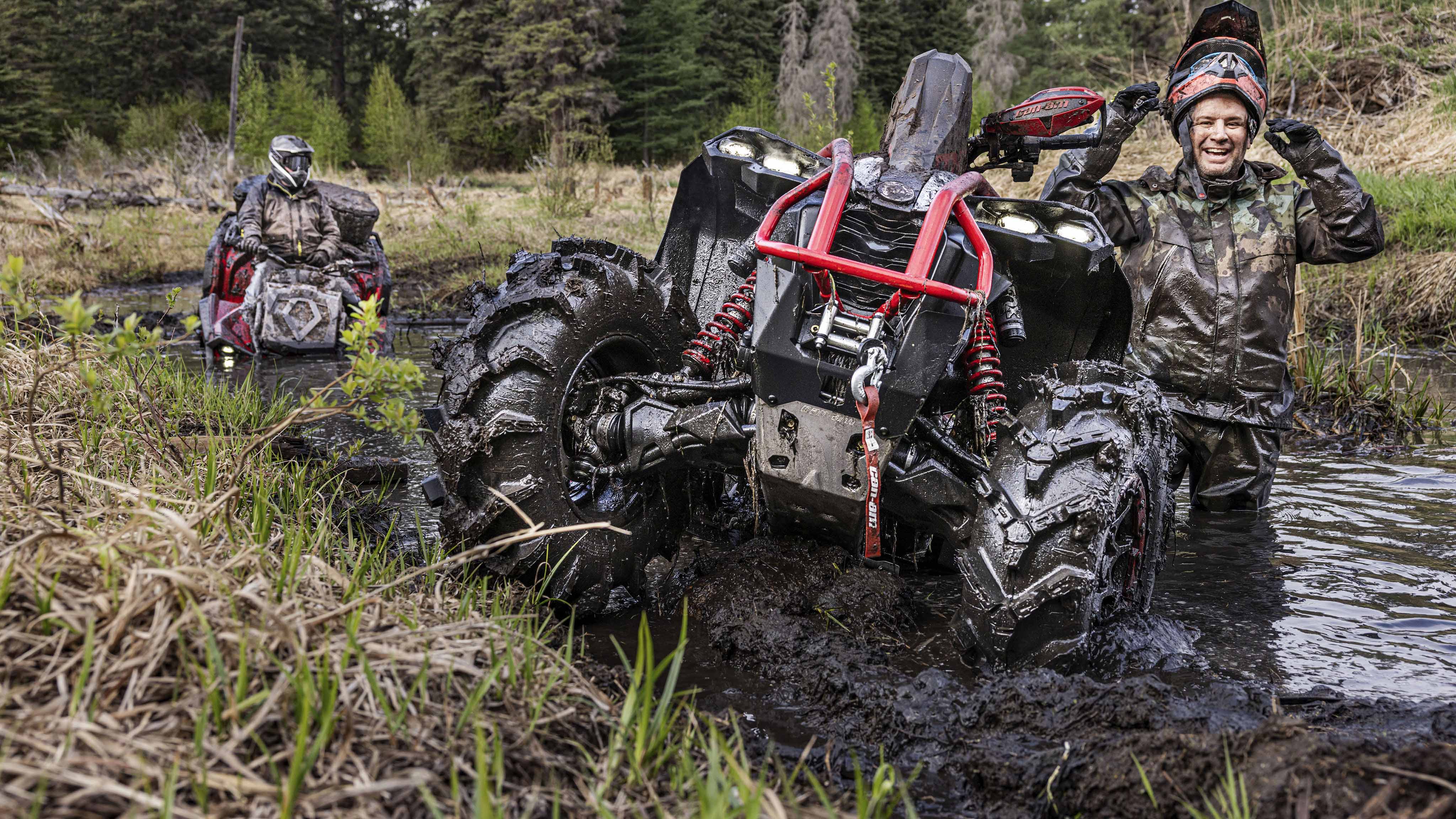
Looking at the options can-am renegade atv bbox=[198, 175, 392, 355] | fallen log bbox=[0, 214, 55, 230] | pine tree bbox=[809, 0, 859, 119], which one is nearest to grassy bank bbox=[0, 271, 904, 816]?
can-am renegade atv bbox=[198, 175, 392, 355]

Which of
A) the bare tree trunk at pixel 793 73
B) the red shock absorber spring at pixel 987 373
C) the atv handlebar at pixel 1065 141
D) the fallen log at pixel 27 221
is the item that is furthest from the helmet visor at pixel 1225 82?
the bare tree trunk at pixel 793 73

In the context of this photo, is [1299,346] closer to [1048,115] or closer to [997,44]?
[1048,115]

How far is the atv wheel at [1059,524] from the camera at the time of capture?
104 inches

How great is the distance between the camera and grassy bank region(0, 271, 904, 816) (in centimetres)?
170

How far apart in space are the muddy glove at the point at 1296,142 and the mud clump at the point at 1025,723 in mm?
2426

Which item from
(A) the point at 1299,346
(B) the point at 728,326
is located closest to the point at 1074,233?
(B) the point at 728,326

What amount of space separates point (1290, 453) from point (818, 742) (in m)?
4.54

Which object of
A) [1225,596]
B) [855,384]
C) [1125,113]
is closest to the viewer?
[855,384]

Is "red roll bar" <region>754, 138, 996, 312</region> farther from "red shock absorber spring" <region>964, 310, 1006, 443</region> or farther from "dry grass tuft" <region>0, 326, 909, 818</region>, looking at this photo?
"dry grass tuft" <region>0, 326, 909, 818</region>

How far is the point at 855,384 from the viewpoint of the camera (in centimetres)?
261

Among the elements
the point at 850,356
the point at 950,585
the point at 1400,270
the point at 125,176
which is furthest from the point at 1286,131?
the point at 125,176

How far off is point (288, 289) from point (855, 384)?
20.7 feet

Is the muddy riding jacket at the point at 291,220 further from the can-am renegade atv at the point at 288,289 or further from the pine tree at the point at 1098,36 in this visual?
the pine tree at the point at 1098,36

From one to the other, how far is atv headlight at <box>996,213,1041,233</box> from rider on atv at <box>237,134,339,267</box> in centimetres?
685
